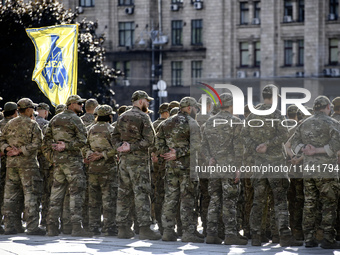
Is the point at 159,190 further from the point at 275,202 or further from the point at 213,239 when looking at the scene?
the point at 275,202

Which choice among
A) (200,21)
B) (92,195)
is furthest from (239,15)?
(92,195)

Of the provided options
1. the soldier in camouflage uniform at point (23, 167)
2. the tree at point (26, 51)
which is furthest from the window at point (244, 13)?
the soldier in camouflage uniform at point (23, 167)

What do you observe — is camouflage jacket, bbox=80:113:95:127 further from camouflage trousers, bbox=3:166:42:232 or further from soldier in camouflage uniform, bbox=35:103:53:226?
camouflage trousers, bbox=3:166:42:232

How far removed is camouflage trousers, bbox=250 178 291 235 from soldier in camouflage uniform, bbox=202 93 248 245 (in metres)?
0.29

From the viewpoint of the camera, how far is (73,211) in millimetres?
13016

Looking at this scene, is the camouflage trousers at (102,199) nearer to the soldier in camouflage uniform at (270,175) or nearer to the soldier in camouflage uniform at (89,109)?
the soldier in camouflage uniform at (89,109)

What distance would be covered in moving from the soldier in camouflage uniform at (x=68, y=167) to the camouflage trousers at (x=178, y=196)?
4.98ft

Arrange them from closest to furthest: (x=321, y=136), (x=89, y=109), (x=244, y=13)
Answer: (x=321, y=136) < (x=89, y=109) < (x=244, y=13)

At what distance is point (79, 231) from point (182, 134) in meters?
2.39

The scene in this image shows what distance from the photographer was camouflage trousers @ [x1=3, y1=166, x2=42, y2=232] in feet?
43.2

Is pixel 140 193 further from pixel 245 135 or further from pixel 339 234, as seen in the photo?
pixel 339 234

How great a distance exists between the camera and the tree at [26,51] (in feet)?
102

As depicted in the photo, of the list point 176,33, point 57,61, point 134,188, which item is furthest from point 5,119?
point 176,33

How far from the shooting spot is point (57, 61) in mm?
17250
